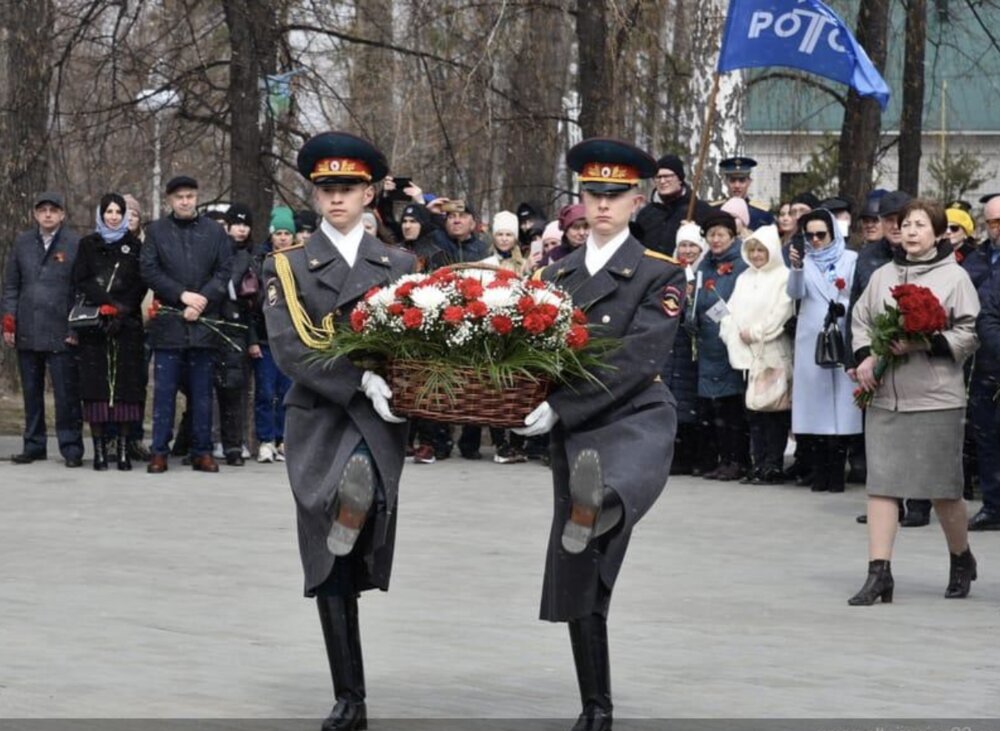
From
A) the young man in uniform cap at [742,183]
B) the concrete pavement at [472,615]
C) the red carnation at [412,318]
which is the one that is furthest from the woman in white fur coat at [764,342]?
the red carnation at [412,318]

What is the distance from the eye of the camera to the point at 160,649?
29.0 ft

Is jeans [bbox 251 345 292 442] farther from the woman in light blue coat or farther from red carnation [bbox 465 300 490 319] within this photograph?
red carnation [bbox 465 300 490 319]

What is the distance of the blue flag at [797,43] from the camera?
53.4 feet

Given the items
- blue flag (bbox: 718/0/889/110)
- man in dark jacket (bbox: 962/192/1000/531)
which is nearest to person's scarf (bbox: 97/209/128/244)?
blue flag (bbox: 718/0/889/110)

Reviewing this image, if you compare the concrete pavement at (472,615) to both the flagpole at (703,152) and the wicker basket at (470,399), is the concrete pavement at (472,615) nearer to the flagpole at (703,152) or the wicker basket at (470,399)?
the wicker basket at (470,399)

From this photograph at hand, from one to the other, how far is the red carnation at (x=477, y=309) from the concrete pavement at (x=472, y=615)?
59.4 inches

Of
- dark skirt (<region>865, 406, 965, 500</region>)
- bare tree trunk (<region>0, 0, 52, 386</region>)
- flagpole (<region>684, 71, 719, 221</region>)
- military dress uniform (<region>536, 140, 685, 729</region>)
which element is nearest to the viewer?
military dress uniform (<region>536, 140, 685, 729</region>)

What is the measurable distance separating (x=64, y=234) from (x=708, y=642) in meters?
8.63

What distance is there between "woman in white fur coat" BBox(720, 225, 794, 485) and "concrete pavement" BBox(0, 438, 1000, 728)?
0.61 meters

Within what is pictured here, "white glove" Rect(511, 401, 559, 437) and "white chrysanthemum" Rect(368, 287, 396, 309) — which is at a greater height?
"white chrysanthemum" Rect(368, 287, 396, 309)

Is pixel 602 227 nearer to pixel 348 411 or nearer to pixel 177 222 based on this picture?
pixel 348 411

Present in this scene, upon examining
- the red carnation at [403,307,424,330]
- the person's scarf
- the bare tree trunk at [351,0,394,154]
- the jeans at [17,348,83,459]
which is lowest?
the jeans at [17,348,83,459]

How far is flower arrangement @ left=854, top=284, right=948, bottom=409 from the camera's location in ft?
33.8

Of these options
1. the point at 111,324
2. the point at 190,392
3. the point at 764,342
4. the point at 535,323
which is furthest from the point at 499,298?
the point at 190,392
